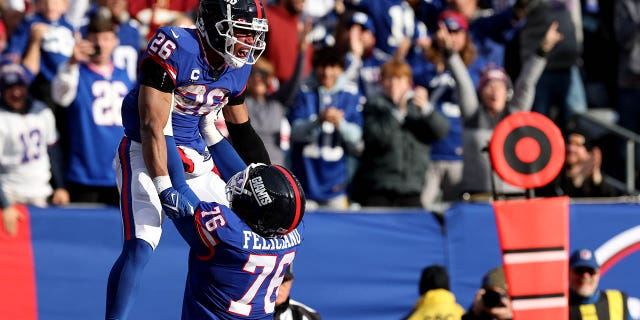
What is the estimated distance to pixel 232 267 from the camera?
5.43m

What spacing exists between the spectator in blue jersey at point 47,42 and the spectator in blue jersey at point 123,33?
260mm

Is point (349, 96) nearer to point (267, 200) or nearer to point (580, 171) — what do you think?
point (580, 171)

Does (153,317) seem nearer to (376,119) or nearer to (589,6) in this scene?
(376,119)

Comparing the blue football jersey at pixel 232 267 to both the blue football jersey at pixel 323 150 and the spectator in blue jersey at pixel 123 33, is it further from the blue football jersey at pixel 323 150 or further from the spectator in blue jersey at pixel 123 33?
the spectator in blue jersey at pixel 123 33

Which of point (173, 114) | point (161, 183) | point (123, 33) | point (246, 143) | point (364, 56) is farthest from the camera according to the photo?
point (364, 56)

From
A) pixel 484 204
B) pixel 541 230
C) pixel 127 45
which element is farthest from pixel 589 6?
pixel 541 230

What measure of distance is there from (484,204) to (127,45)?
3166 mm

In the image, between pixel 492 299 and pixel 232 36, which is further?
pixel 492 299

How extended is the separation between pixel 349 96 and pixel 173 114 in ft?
11.1

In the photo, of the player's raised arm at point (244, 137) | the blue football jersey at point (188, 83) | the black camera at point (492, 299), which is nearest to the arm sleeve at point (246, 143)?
the player's raised arm at point (244, 137)

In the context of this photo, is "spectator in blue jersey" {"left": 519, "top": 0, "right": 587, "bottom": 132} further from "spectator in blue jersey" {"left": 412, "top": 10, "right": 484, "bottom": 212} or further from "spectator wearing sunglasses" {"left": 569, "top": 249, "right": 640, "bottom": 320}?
"spectator wearing sunglasses" {"left": 569, "top": 249, "right": 640, "bottom": 320}

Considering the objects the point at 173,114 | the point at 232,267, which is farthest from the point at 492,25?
the point at 232,267

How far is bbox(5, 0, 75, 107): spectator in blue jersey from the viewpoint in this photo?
9.40 metres

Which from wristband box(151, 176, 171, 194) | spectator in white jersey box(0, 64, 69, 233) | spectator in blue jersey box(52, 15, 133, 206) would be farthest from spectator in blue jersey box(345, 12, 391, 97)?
wristband box(151, 176, 171, 194)
